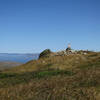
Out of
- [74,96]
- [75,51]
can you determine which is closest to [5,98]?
[74,96]

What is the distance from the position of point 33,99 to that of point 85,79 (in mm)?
4120

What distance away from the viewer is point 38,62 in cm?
2742

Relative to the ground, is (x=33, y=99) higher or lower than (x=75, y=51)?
lower

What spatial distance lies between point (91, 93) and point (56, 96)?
131 centimetres

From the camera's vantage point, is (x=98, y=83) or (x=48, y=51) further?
(x=48, y=51)

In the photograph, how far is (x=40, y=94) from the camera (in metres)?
6.06

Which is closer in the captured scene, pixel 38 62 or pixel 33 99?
pixel 33 99

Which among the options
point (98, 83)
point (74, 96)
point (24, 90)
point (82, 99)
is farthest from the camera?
point (98, 83)

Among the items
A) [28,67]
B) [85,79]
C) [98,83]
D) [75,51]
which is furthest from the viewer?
[75,51]

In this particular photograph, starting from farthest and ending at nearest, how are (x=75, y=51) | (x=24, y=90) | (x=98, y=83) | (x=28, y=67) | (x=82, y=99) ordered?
(x=75, y=51) → (x=28, y=67) → (x=98, y=83) → (x=24, y=90) → (x=82, y=99)

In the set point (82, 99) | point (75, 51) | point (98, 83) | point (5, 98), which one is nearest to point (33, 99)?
point (5, 98)

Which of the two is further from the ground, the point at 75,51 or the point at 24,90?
the point at 75,51

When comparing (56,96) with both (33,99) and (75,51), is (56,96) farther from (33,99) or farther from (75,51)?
(75,51)

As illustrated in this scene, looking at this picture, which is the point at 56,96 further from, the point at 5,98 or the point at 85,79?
the point at 85,79
